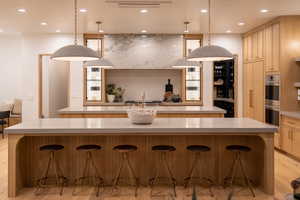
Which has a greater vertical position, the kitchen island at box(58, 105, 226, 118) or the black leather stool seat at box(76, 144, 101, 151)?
the kitchen island at box(58, 105, 226, 118)

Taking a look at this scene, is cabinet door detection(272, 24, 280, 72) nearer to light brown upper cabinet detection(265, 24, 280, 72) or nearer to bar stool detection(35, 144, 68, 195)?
light brown upper cabinet detection(265, 24, 280, 72)

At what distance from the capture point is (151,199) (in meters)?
3.92

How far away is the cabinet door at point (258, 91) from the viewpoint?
7.26 metres

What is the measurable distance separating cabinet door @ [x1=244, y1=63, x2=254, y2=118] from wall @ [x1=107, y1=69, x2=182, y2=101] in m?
1.76

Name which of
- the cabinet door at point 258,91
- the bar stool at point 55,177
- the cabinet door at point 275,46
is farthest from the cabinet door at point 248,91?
the bar stool at point 55,177

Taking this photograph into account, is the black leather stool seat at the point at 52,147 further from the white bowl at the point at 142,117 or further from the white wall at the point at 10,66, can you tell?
the white wall at the point at 10,66

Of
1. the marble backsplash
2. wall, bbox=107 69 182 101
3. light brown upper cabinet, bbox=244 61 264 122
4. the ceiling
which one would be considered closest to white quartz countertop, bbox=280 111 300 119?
light brown upper cabinet, bbox=244 61 264 122

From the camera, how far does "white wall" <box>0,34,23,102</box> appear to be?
9859 mm

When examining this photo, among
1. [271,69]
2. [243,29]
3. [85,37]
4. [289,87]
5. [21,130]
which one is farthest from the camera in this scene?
[85,37]

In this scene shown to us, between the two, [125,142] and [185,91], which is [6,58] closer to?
[185,91]

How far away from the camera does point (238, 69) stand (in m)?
8.47

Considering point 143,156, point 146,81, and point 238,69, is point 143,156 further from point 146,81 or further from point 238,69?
point 238,69

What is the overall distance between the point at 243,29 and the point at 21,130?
228 inches

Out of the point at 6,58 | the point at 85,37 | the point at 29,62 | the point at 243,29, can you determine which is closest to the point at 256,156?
the point at 243,29
